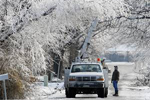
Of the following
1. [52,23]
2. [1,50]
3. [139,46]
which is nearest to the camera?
[1,50]

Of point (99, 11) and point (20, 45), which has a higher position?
point (99, 11)

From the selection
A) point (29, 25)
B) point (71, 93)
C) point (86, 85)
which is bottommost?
point (71, 93)

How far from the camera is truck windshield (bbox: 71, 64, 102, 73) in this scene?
75.0 ft

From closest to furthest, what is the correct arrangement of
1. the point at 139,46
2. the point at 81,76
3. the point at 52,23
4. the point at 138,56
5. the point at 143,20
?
the point at 52,23 < the point at 81,76 < the point at 143,20 < the point at 139,46 < the point at 138,56

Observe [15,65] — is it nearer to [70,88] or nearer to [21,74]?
[21,74]

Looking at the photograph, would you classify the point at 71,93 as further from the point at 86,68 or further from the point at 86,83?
the point at 86,68

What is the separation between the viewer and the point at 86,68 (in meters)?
23.0

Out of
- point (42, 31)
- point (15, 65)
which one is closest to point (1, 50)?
point (15, 65)

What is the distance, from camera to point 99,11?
1970 cm

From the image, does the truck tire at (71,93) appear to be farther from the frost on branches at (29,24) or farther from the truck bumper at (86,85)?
the frost on branches at (29,24)

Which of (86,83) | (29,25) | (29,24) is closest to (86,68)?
(86,83)

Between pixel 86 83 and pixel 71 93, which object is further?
pixel 71 93

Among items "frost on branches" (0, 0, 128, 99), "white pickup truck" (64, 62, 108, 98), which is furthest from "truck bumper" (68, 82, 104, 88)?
"frost on branches" (0, 0, 128, 99)

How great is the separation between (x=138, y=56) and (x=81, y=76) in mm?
12509
